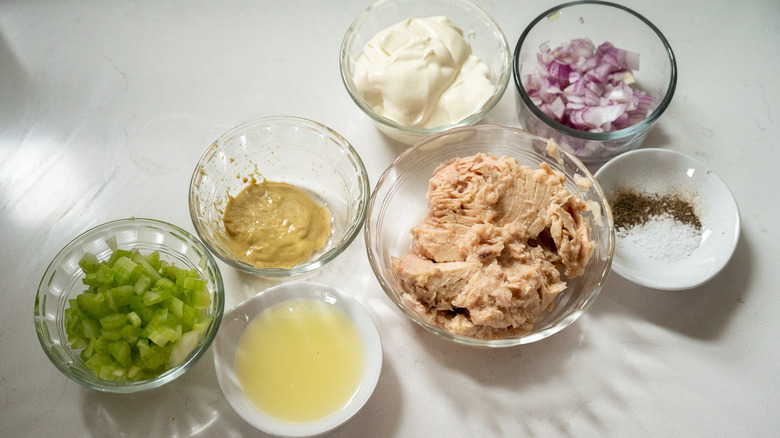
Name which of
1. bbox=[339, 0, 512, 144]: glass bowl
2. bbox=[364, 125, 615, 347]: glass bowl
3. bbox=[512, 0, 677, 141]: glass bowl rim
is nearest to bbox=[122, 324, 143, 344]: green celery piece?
bbox=[364, 125, 615, 347]: glass bowl

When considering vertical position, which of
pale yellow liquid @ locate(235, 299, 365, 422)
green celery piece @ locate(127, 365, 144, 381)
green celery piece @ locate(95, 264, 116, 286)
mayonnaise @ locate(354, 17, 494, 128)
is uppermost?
mayonnaise @ locate(354, 17, 494, 128)

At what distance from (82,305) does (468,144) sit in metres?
1.36

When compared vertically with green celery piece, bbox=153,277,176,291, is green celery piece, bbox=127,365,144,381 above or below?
below

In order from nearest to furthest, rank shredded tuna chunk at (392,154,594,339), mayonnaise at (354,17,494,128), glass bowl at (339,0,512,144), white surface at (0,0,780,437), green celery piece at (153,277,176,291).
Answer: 1. shredded tuna chunk at (392,154,594,339)
2. green celery piece at (153,277,176,291)
3. white surface at (0,0,780,437)
4. mayonnaise at (354,17,494,128)
5. glass bowl at (339,0,512,144)

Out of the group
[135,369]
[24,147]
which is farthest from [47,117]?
[135,369]

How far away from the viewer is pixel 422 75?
7.08ft

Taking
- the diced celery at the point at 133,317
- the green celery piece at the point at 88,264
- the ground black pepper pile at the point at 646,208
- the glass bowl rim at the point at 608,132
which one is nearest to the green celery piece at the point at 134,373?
the diced celery at the point at 133,317

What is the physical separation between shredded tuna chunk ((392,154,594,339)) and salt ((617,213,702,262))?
325mm

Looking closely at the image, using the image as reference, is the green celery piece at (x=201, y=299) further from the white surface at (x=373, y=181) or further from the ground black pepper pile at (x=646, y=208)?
the ground black pepper pile at (x=646, y=208)

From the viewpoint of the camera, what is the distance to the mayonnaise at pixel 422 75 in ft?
7.10

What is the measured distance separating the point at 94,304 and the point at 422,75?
1309mm

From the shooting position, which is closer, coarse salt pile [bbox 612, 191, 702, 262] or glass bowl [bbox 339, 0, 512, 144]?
coarse salt pile [bbox 612, 191, 702, 262]

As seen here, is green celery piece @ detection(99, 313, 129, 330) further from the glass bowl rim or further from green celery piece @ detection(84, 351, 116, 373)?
the glass bowl rim

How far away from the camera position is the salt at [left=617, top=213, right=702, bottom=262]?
2.13 meters
